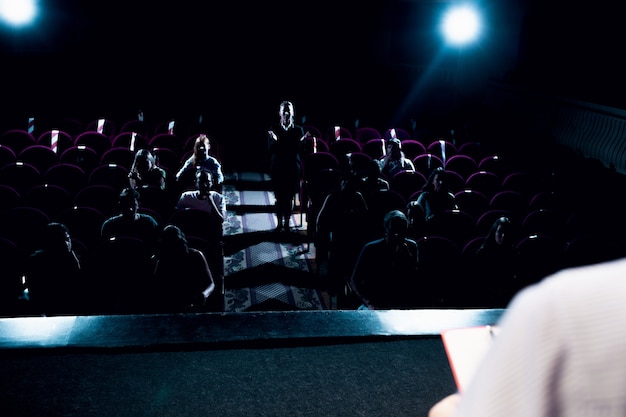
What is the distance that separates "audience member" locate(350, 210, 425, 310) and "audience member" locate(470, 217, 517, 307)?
0.61 metres

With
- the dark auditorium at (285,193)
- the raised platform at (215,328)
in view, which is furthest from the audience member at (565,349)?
the raised platform at (215,328)

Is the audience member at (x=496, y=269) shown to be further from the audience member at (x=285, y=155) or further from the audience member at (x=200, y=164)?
the audience member at (x=200, y=164)

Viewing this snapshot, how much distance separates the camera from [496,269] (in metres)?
3.73

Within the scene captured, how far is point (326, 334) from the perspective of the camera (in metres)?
1.76

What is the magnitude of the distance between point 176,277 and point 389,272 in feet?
5.06

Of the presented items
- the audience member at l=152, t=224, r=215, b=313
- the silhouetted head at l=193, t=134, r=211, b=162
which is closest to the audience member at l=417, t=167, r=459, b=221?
the audience member at l=152, t=224, r=215, b=313

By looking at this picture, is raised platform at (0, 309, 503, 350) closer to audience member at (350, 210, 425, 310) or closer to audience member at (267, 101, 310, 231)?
audience member at (350, 210, 425, 310)

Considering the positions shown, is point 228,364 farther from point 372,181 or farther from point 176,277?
point 372,181

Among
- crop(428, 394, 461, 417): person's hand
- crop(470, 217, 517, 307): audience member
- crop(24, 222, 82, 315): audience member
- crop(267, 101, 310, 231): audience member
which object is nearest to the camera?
crop(428, 394, 461, 417): person's hand

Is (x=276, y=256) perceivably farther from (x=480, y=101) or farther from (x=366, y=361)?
(x=480, y=101)

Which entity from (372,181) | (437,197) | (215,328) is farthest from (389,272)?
(215,328)

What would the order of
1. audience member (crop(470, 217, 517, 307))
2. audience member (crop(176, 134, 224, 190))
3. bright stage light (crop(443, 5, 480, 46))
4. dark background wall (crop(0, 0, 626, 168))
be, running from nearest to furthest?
audience member (crop(470, 217, 517, 307))
audience member (crop(176, 134, 224, 190))
dark background wall (crop(0, 0, 626, 168))
bright stage light (crop(443, 5, 480, 46))

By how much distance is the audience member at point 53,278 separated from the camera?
10.3 feet

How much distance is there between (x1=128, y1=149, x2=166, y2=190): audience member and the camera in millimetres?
4965
